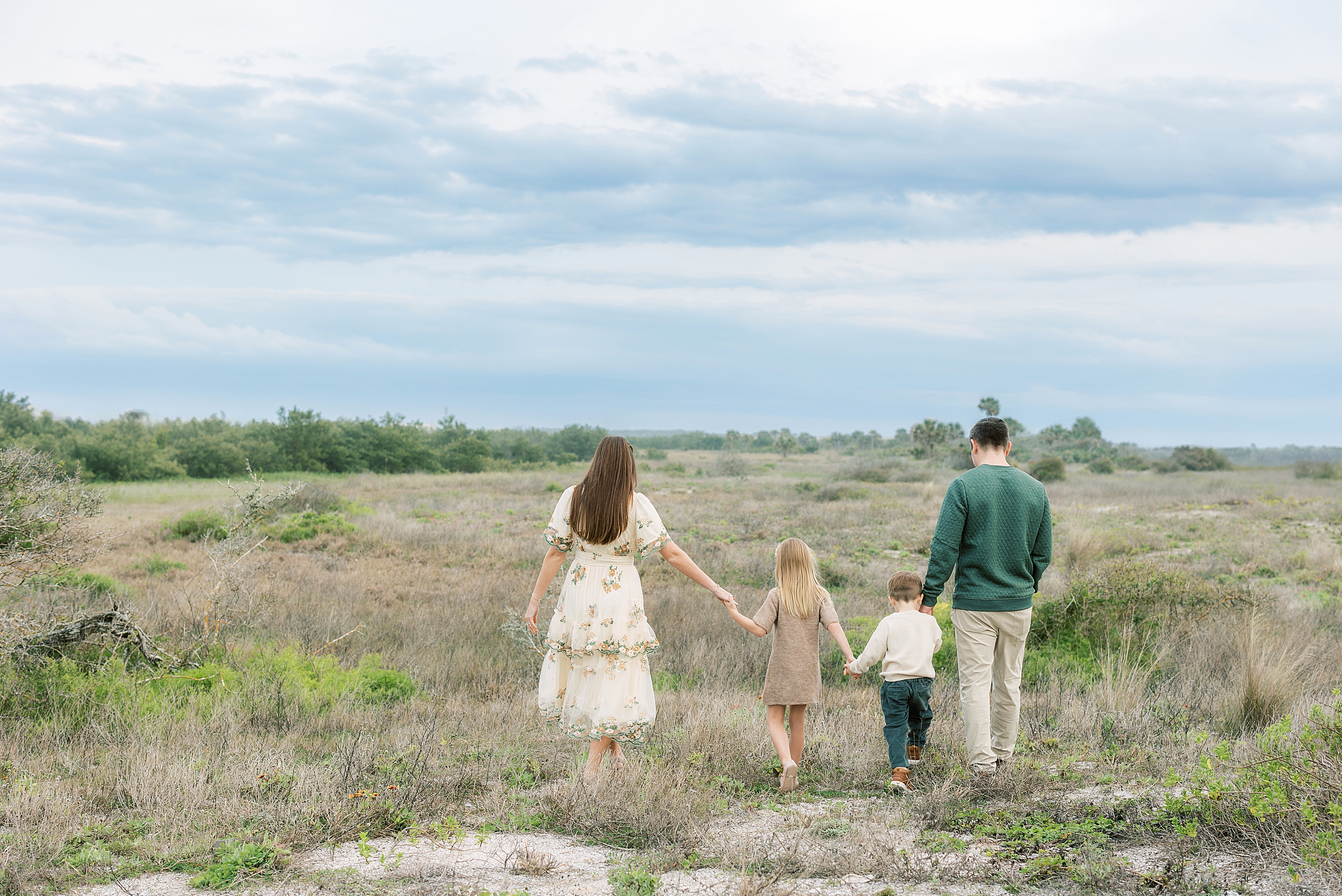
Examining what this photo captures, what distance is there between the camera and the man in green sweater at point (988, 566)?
5.03 metres

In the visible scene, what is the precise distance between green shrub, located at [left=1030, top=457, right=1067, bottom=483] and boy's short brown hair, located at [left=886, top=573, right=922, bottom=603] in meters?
41.5

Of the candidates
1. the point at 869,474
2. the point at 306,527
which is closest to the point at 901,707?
the point at 306,527

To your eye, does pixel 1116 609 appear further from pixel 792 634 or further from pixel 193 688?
pixel 193 688

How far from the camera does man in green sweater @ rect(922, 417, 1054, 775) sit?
503 cm

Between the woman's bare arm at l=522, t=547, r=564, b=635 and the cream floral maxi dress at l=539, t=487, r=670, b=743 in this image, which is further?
the woman's bare arm at l=522, t=547, r=564, b=635

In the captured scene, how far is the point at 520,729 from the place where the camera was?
20.5ft

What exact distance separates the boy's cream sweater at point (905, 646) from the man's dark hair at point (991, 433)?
3.78 ft

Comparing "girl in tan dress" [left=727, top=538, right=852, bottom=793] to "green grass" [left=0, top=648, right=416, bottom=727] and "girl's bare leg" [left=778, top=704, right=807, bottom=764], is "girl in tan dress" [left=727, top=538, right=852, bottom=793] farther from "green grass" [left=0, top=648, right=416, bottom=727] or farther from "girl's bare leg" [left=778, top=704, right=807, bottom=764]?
"green grass" [left=0, top=648, right=416, bottom=727]

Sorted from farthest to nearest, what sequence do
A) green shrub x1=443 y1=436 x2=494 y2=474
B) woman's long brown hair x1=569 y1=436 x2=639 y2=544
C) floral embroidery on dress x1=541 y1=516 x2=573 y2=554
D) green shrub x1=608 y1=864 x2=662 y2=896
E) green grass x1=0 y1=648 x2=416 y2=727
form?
green shrub x1=443 y1=436 x2=494 y2=474
green grass x1=0 y1=648 x2=416 y2=727
floral embroidery on dress x1=541 y1=516 x2=573 y2=554
woman's long brown hair x1=569 y1=436 x2=639 y2=544
green shrub x1=608 y1=864 x2=662 y2=896

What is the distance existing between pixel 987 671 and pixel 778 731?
1336 mm

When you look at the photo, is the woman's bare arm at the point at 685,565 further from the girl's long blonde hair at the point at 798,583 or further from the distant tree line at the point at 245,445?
the distant tree line at the point at 245,445

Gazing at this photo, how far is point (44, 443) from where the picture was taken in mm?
40062

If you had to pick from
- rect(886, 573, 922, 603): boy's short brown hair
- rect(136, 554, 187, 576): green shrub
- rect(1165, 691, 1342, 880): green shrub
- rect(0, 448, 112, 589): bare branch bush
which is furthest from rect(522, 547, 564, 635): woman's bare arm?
rect(136, 554, 187, 576): green shrub

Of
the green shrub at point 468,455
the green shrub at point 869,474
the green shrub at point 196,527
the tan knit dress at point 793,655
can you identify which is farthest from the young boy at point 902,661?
the green shrub at point 468,455
